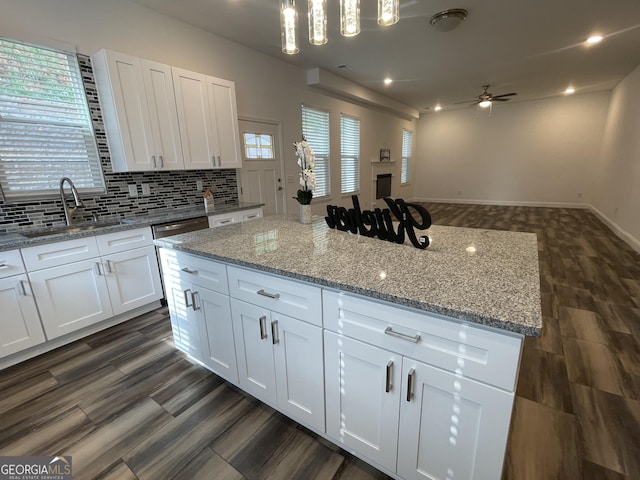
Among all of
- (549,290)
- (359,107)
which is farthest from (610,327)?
(359,107)

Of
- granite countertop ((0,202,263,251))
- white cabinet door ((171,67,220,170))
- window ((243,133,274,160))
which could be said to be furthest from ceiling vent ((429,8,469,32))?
granite countertop ((0,202,263,251))

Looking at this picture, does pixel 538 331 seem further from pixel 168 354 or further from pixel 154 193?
pixel 154 193

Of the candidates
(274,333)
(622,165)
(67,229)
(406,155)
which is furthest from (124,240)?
(406,155)

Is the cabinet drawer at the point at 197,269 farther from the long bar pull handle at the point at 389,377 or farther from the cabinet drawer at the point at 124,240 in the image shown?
the long bar pull handle at the point at 389,377

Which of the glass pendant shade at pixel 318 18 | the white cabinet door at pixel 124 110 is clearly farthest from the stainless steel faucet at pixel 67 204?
the glass pendant shade at pixel 318 18

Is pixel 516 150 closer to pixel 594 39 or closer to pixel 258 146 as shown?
pixel 594 39

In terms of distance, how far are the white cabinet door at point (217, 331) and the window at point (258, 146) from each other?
8.76 feet

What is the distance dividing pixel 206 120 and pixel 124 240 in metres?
1.52

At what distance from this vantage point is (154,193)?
9.95 feet

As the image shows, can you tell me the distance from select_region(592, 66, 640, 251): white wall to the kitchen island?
4514 millimetres

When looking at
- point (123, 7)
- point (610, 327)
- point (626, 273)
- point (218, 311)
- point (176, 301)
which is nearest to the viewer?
point (218, 311)

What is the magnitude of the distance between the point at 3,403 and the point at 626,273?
5723mm

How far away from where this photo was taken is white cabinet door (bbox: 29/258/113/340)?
80.3 inches

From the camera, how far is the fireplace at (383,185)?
7316 mm
